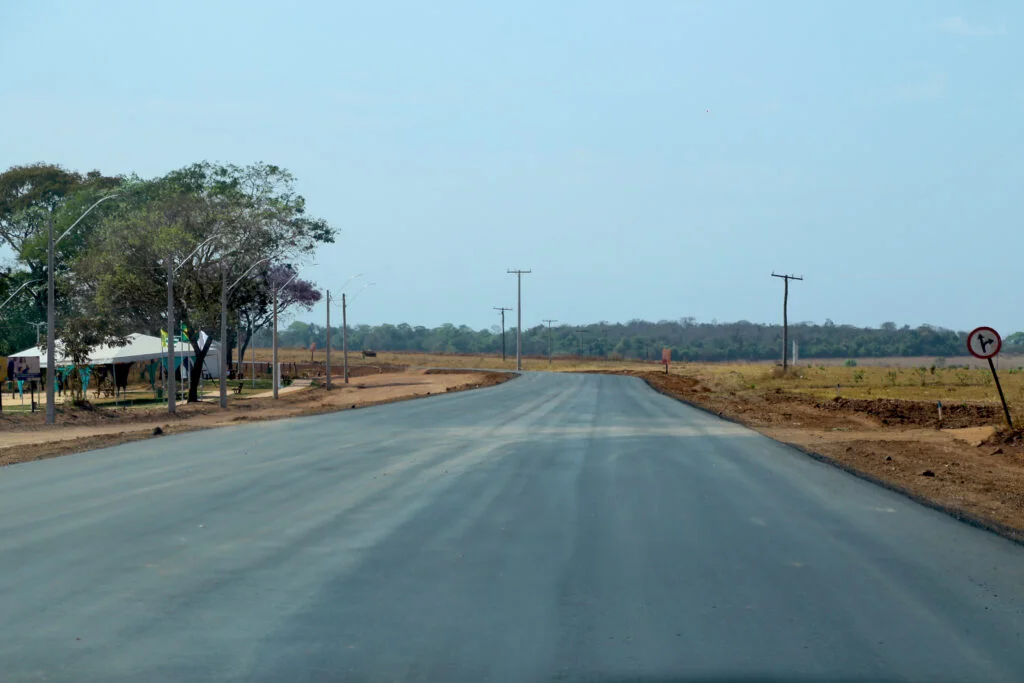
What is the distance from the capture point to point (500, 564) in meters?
9.94

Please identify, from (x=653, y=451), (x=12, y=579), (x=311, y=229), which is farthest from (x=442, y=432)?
(x=311, y=229)

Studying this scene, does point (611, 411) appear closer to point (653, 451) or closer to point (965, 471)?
point (653, 451)

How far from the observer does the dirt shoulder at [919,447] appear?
15.3 metres

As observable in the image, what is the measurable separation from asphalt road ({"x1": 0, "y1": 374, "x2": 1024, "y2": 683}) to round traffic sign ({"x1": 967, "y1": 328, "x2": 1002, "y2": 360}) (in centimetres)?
897

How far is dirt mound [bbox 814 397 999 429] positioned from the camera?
33688mm

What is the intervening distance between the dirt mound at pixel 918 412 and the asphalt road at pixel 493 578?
17391 millimetres

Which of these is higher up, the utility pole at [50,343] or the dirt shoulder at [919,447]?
the utility pole at [50,343]

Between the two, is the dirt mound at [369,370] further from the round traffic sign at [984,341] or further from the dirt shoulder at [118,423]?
the round traffic sign at [984,341]

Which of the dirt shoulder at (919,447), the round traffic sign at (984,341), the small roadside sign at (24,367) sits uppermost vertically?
the round traffic sign at (984,341)

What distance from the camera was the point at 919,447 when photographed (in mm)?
24344

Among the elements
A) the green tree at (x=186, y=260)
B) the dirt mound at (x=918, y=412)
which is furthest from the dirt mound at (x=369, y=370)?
the dirt mound at (x=918, y=412)

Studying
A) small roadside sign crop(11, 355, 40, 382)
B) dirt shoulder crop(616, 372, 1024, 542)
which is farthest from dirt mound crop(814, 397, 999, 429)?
small roadside sign crop(11, 355, 40, 382)

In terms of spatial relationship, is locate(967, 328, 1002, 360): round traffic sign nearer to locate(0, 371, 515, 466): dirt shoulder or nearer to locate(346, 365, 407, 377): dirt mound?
locate(0, 371, 515, 466): dirt shoulder

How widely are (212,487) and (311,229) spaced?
76.1m
